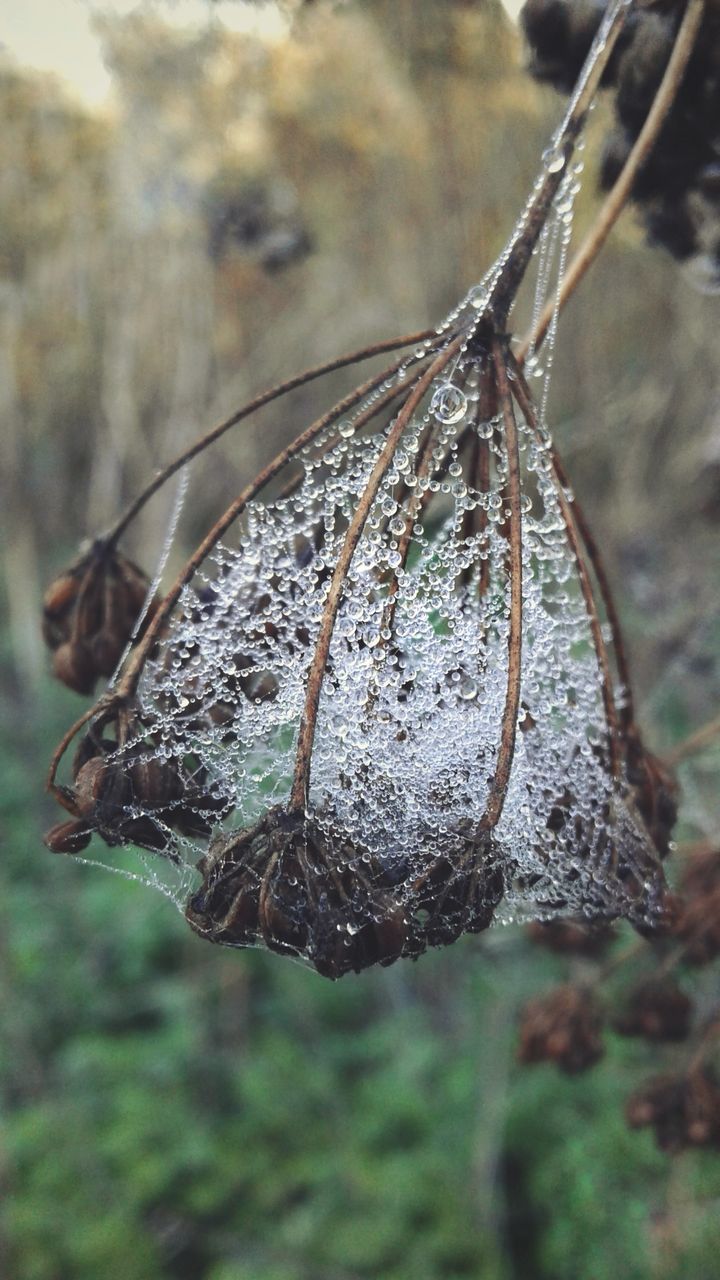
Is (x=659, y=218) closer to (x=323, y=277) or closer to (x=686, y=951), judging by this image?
(x=686, y=951)

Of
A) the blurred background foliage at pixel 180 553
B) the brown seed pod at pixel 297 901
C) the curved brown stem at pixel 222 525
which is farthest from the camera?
the blurred background foliage at pixel 180 553

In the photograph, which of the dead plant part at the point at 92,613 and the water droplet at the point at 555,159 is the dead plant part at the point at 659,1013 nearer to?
the dead plant part at the point at 92,613

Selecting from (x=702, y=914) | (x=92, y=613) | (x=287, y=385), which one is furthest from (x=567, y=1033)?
(x=287, y=385)

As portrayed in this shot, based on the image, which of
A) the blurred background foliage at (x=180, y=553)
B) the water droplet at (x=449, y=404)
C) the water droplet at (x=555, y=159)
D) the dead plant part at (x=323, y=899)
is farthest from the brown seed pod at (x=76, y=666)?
the blurred background foliage at (x=180, y=553)

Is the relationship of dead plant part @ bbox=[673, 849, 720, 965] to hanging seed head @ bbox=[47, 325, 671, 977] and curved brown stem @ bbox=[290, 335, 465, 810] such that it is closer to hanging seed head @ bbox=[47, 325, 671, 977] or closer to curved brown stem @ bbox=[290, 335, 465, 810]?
hanging seed head @ bbox=[47, 325, 671, 977]

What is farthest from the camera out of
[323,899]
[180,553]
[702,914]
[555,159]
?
[180,553]

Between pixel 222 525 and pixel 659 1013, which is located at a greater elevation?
pixel 222 525

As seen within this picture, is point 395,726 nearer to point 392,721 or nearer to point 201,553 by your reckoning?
point 392,721
